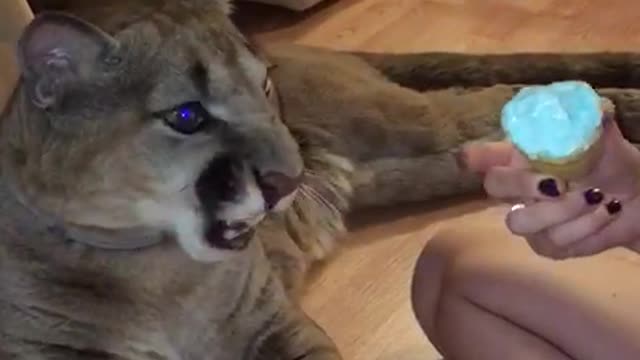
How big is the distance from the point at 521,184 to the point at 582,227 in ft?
0.21

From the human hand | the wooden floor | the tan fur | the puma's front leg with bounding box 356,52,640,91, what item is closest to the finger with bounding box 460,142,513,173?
the human hand

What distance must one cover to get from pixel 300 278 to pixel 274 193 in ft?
1.68

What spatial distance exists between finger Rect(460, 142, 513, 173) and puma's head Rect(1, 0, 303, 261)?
0.19 m

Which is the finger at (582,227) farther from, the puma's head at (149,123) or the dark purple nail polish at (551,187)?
the puma's head at (149,123)

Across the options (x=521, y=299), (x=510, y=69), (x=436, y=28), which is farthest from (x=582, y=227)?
(x=436, y=28)

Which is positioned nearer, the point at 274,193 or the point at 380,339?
the point at 274,193

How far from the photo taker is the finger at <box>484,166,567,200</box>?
3.97 ft

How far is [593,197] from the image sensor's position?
3.97ft

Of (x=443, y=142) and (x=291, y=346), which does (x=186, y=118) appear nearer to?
(x=291, y=346)

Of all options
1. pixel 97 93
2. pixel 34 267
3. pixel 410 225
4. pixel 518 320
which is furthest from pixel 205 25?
pixel 410 225

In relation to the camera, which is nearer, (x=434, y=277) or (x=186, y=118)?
(x=186, y=118)

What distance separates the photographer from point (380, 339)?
1.79 m

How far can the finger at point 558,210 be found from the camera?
1.21 meters

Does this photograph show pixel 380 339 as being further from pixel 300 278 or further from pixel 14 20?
pixel 14 20
